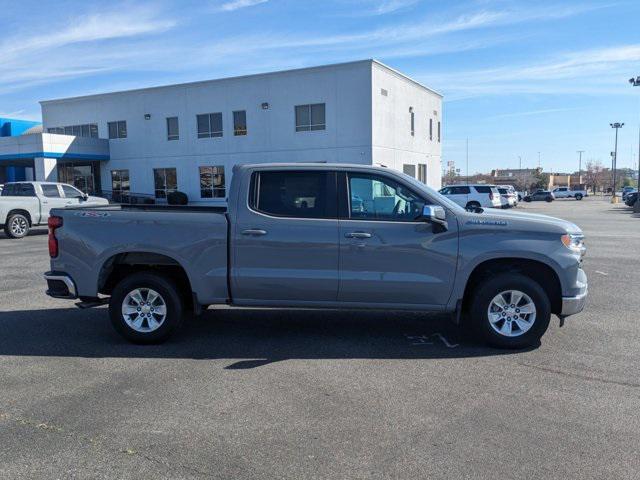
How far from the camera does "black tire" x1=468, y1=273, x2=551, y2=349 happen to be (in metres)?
5.82

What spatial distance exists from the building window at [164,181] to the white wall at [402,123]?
592 inches

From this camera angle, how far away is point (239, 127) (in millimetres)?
37812

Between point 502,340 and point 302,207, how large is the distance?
2533 millimetres

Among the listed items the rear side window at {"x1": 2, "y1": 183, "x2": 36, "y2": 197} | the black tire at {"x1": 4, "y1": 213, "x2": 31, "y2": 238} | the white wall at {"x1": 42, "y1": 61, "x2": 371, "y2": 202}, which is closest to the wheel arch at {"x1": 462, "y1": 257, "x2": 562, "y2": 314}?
the black tire at {"x1": 4, "y1": 213, "x2": 31, "y2": 238}

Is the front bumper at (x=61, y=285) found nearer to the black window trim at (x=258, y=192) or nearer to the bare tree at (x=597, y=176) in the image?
the black window trim at (x=258, y=192)

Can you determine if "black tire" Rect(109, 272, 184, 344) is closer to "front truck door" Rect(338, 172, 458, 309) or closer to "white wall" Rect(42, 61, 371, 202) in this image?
"front truck door" Rect(338, 172, 458, 309)

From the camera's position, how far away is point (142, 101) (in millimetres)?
40781

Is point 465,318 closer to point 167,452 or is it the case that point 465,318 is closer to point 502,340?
point 502,340

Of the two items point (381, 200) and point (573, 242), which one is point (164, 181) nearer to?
point (381, 200)

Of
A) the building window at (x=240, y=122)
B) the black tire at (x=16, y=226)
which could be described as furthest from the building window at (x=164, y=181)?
the black tire at (x=16, y=226)

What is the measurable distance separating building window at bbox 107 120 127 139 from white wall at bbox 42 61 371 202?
1.30ft

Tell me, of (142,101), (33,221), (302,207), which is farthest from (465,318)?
(142,101)

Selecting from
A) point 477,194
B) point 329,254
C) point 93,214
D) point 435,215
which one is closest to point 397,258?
point 435,215

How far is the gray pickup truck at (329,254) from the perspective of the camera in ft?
19.1
